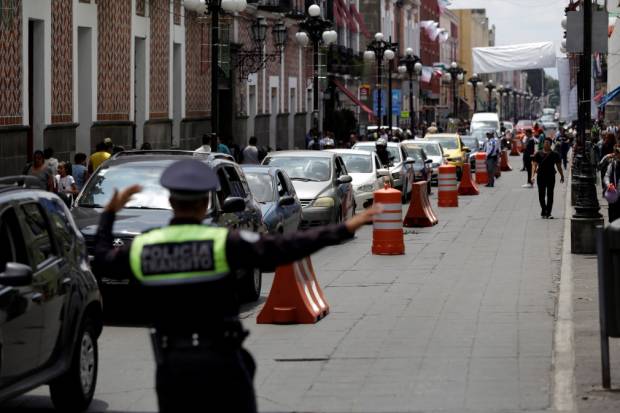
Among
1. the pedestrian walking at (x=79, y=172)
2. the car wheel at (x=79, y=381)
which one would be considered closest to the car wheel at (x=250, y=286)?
the car wheel at (x=79, y=381)

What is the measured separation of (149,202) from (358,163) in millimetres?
16262

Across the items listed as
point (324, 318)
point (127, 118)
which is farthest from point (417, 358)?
point (127, 118)

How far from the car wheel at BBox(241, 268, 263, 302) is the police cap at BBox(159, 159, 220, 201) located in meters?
9.50

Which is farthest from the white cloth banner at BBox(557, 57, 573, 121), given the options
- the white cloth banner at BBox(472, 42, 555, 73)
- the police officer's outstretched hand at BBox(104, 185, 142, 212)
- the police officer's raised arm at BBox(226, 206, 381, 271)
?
the police officer's raised arm at BBox(226, 206, 381, 271)

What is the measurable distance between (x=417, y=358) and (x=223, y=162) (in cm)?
564

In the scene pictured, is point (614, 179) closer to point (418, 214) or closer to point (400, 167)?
point (418, 214)

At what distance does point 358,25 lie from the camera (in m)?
73.2

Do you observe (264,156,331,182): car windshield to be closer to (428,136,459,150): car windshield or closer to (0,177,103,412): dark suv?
(0,177,103,412): dark suv

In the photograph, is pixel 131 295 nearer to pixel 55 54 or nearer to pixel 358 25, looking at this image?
pixel 55 54

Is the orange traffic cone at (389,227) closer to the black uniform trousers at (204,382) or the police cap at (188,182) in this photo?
the police cap at (188,182)

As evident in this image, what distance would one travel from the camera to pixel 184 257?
586cm

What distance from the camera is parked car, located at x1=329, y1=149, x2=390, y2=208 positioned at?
96.0 feet

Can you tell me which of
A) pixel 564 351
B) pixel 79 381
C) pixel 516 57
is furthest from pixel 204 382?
pixel 516 57

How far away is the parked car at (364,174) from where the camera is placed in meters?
29.2
